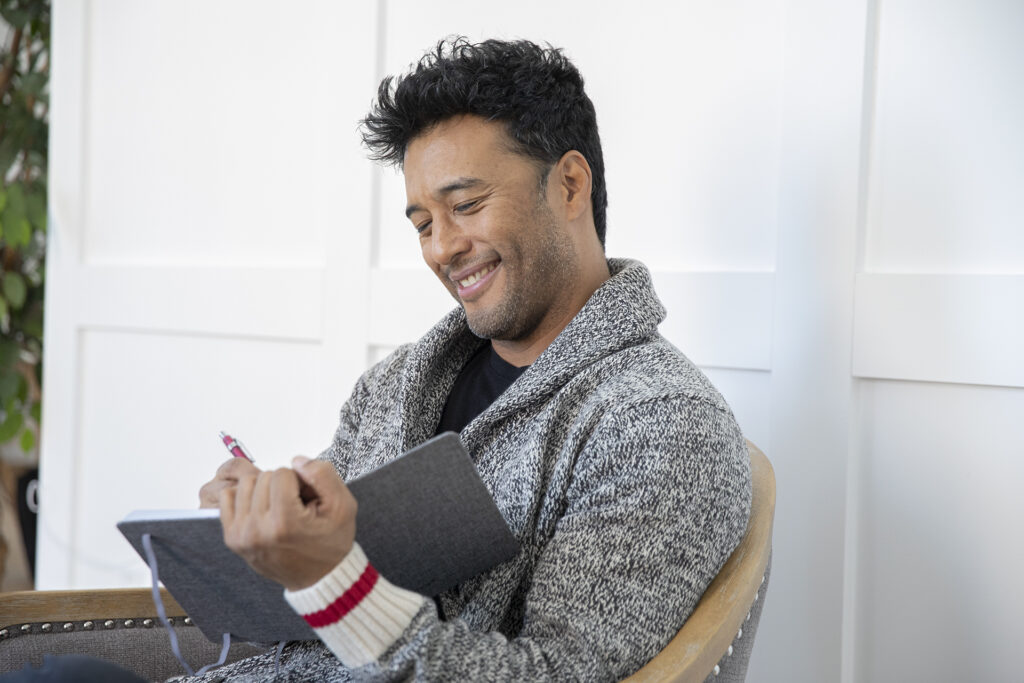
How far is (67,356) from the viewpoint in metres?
2.32

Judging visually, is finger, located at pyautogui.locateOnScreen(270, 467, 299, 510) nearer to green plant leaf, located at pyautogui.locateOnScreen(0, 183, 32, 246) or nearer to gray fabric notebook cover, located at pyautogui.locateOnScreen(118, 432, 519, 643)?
gray fabric notebook cover, located at pyautogui.locateOnScreen(118, 432, 519, 643)

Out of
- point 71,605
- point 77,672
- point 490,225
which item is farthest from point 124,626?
point 490,225

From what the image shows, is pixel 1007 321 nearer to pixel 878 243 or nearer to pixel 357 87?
pixel 878 243

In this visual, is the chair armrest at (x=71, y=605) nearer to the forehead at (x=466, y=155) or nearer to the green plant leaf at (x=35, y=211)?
the forehead at (x=466, y=155)

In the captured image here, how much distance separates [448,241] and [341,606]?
0.55 meters

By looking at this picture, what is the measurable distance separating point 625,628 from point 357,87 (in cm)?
132

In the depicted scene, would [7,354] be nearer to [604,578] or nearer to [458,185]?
[458,185]

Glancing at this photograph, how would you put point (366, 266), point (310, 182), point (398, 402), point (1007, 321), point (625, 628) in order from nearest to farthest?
point (625, 628), point (1007, 321), point (398, 402), point (366, 266), point (310, 182)

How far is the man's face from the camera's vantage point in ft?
3.80

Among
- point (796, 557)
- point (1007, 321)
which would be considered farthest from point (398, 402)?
point (1007, 321)

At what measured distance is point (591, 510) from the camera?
0.89 meters

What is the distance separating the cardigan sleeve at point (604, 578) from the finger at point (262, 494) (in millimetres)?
80

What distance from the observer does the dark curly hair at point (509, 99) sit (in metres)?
1.17

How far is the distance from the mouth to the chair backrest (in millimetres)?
422
